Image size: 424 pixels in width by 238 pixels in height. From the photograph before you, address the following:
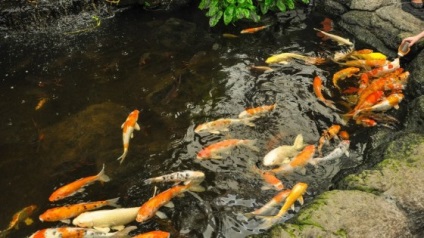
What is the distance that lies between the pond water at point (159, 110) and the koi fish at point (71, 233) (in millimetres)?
434

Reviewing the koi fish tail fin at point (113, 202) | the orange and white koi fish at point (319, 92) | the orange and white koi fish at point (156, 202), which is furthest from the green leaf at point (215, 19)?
the koi fish tail fin at point (113, 202)

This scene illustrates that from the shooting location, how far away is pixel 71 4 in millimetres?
10148

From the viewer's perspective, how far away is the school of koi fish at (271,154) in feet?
14.4

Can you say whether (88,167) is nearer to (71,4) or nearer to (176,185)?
(176,185)

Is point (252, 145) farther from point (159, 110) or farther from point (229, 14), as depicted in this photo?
point (229, 14)

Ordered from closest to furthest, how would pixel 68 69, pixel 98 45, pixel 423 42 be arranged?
pixel 423 42, pixel 68 69, pixel 98 45

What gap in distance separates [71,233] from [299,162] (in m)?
3.04

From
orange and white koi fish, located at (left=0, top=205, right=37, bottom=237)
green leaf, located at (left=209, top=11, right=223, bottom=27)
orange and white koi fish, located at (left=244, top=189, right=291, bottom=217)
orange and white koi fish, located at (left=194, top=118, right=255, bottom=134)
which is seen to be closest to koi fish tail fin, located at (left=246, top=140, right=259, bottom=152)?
orange and white koi fish, located at (left=194, top=118, right=255, bottom=134)

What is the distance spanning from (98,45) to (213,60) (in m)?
2.84

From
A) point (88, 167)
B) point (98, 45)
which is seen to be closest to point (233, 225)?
point (88, 167)

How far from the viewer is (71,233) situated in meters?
4.18

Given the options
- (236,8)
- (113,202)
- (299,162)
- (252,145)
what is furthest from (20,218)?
(236,8)

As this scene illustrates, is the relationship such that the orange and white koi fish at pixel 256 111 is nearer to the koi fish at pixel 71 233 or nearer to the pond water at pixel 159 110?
the pond water at pixel 159 110

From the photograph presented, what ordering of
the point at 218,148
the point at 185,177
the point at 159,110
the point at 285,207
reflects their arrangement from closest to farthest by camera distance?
the point at 285,207 < the point at 185,177 < the point at 218,148 < the point at 159,110
